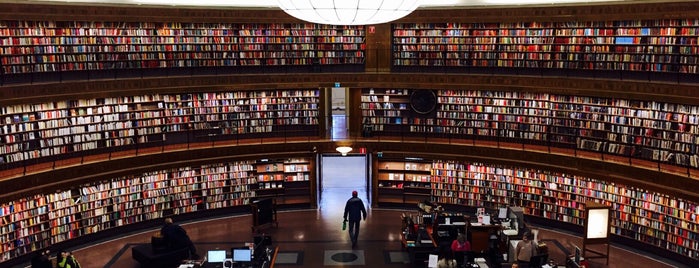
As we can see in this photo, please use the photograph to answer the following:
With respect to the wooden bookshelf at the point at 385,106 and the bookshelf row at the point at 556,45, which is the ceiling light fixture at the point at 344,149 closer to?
the wooden bookshelf at the point at 385,106

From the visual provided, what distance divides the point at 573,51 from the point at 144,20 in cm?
1038

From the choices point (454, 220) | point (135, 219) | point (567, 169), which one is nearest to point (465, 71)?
point (567, 169)

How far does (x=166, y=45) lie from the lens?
1680 centimetres

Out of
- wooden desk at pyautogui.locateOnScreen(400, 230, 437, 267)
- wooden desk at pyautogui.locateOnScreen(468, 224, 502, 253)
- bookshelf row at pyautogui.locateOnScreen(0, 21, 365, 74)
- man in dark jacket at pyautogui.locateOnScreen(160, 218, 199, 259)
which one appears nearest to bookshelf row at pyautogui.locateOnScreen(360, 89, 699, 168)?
bookshelf row at pyautogui.locateOnScreen(0, 21, 365, 74)

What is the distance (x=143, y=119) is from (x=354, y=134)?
219 inches

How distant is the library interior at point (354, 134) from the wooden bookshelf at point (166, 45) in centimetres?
5

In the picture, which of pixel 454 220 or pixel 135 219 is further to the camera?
pixel 135 219

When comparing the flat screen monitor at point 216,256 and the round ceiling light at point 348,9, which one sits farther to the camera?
the flat screen monitor at point 216,256

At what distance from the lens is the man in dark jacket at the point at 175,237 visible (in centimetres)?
1327

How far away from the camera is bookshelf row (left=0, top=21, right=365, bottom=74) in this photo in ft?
48.1

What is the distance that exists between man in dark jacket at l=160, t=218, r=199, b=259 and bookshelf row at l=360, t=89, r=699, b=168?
6625 mm

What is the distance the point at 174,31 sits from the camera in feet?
55.2

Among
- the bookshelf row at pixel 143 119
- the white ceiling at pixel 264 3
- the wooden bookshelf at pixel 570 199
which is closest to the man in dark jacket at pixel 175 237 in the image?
the bookshelf row at pixel 143 119

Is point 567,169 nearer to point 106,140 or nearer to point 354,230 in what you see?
point 354,230
